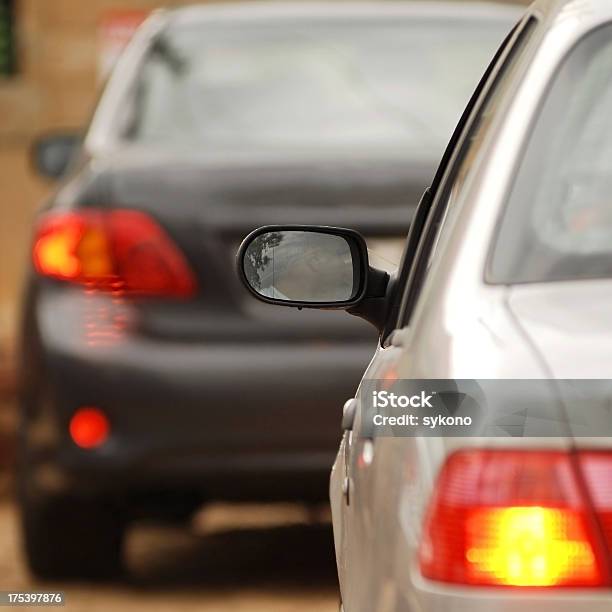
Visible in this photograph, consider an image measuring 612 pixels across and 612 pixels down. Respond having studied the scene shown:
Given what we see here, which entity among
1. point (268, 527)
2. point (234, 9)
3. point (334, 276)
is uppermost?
point (234, 9)

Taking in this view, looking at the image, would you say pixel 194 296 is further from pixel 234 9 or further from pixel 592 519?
pixel 592 519

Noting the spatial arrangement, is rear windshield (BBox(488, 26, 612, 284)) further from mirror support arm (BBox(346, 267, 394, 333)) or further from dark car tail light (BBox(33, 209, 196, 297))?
dark car tail light (BBox(33, 209, 196, 297))

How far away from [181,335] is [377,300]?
2.85 m

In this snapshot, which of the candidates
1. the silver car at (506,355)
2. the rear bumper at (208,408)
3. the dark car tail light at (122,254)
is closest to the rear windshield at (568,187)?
the silver car at (506,355)

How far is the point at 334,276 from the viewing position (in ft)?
11.0

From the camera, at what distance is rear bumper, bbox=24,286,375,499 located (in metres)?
6.18

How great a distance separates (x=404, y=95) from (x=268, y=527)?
1.95m

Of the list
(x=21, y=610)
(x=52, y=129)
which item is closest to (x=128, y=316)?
(x=21, y=610)

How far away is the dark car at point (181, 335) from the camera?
20.4 feet

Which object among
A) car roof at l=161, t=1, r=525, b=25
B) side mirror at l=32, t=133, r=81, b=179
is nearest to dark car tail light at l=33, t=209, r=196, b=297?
car roof at l=161, t=1, r=525, b=25

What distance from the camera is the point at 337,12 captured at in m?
7.55

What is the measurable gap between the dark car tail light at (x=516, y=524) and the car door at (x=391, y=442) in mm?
139

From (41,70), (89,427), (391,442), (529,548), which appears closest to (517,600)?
(529,548)

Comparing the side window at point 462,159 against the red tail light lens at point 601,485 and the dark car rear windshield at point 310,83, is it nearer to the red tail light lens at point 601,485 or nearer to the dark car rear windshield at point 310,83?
the red tail light lens at point 601,485
